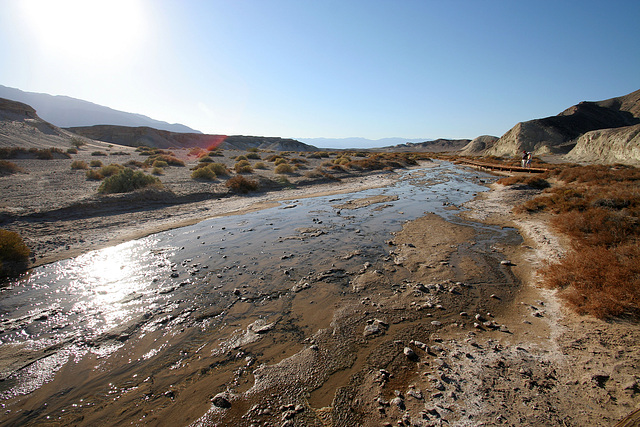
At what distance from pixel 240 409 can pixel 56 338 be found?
12.4ft

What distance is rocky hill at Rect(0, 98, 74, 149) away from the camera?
2939 centimetres

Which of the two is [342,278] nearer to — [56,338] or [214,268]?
[214,268]

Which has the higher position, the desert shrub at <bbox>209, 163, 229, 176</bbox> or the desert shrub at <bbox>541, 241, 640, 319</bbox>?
the desert shrub at <bbox>209, 163, 229, 176</bbox>

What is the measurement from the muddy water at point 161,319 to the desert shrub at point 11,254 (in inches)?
19.5

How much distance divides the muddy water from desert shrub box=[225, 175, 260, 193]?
8.22 metres

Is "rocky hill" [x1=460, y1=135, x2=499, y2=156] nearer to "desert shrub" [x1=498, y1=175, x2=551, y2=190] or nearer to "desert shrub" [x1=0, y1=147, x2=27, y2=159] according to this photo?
"desert shrub" [x1=498, y1=175, x2=551, y2=190]

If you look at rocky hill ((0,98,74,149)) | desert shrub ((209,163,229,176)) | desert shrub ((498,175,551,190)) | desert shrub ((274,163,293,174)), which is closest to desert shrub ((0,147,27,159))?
rocky hill ((0,98,74,149))

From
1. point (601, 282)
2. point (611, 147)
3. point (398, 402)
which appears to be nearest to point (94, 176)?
point (398, 402)

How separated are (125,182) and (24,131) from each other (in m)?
35.1

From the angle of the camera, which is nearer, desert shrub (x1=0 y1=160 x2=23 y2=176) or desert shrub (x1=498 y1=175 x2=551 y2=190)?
desert shrub (x1=0 y1=160 x2=23 y2=176)

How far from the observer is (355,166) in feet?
105

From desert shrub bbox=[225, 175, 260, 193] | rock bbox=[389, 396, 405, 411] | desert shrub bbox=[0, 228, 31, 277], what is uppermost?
desert shrub bbox=[225, 175, 260, 193]

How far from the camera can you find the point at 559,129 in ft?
178

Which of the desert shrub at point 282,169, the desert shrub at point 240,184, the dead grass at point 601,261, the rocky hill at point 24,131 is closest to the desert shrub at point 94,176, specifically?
the desert shrub at point 240,184
